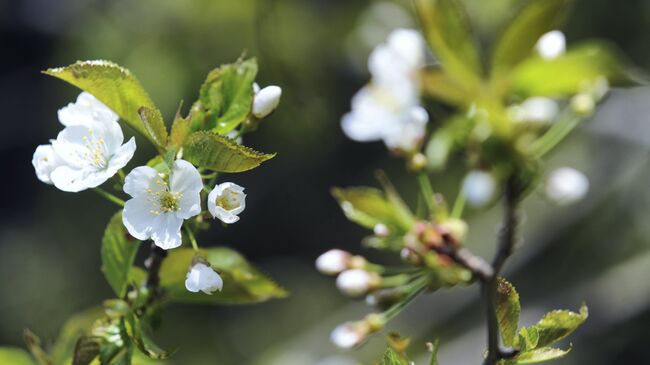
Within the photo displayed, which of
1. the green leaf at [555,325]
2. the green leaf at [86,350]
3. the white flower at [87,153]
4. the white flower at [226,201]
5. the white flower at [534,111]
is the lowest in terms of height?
the green leaf at [555,325]

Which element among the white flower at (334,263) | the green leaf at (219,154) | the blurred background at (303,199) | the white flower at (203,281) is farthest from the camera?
the blurred background at (303,199)

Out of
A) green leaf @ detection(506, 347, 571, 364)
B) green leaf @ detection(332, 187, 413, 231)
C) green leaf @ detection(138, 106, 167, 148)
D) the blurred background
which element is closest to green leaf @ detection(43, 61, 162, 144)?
green leaf @ detection(138, 106, 167, 148)

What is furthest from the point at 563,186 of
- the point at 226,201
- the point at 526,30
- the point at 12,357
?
the point at 12,357

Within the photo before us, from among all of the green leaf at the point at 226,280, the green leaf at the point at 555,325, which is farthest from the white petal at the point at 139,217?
the green leaf at the point at 555,325

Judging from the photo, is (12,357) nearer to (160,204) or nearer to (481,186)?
(160,204)

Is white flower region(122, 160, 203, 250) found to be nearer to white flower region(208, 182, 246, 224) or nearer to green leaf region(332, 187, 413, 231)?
white flower region(208, 182, 246, 224)

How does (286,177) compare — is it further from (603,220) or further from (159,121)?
(159,121)

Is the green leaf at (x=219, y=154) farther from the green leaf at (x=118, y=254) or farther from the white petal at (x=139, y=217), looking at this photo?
the green leaf at (x=118, y=254)
